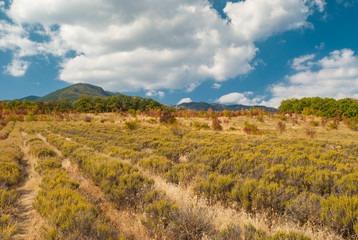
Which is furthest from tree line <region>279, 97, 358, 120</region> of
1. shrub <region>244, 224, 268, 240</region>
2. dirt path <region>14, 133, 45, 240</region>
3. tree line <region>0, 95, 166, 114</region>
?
tree line <region>0, 95, 166, 114</region>

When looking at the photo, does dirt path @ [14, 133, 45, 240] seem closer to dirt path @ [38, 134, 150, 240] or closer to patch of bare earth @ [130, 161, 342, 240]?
dirt path @ [38, 134, 150, 240]

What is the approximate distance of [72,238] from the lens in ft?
8.87

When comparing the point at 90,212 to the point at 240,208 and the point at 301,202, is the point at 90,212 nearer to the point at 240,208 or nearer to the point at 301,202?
the point at 240,208

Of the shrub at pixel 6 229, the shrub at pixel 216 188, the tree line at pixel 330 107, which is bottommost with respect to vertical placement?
the shrub at pixel 6 229

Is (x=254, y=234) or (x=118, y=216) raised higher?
(x=254, y=234)

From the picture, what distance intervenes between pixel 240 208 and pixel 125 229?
2.72 meters

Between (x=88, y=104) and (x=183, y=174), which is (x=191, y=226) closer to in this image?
(x=183, y=174)

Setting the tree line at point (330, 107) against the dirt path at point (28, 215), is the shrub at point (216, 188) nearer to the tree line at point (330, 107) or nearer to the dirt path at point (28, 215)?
the dirt path at point (28, 215)

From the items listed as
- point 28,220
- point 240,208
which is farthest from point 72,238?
point 240,208

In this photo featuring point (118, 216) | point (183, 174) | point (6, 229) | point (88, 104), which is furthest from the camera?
point (88, 104)

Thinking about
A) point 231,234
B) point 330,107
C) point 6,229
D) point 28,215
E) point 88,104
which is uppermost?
point 88,104

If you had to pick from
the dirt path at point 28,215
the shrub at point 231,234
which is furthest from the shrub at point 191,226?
the dirt path at point 28,215

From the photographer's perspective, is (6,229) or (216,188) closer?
(6,229)

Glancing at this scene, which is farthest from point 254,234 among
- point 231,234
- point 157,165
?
point 157,165
